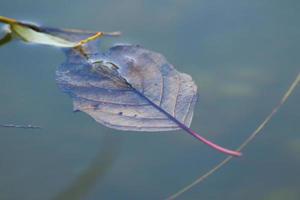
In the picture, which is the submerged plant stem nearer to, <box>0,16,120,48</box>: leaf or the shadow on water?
the shadow on water

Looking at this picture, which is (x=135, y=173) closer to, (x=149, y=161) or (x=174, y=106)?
(x=149, y=161)

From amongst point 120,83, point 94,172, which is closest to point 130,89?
point 120,83

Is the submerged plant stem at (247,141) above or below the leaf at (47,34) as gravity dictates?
below

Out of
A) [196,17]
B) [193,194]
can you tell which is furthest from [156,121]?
[196,17]

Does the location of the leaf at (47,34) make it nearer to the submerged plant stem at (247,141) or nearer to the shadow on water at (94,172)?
the shadow on water at (94,172)

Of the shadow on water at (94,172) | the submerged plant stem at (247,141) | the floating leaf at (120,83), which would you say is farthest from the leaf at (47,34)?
the submerged plant stem at (247,141)

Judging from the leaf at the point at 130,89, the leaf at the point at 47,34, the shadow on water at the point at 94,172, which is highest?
the leaf at the point at 47,34

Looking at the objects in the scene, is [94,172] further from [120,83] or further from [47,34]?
[47,34]

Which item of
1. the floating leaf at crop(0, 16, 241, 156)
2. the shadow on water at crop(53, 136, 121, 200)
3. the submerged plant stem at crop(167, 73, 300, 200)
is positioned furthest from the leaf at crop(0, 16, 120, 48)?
the submerged plant stem at crop(167, 73, 300, 200)
